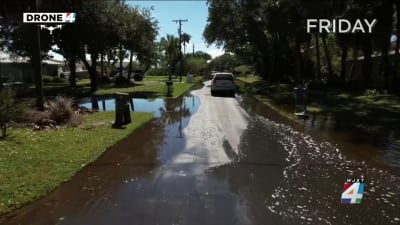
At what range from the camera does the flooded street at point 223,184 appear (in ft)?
18.3

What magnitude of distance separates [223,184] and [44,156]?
385 cm

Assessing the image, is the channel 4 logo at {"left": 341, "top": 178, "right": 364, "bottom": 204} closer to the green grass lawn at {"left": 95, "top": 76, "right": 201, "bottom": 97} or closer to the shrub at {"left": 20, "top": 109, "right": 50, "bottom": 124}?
the shrub at {"left": 20, "top": 109, "right": 50, "bottom": 124}

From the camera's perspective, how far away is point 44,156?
880cm

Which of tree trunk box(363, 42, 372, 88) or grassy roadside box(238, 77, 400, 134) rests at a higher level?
tree trunk box(363, 42, 372, 88)

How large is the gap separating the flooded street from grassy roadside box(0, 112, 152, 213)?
25cm

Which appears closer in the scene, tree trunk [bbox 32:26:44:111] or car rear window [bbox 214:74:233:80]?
tree trunk [bbox 32:26:44:111]

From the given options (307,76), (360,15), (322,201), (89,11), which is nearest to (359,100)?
(360,15)

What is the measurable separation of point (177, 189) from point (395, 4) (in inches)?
999

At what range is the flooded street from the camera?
219 inches

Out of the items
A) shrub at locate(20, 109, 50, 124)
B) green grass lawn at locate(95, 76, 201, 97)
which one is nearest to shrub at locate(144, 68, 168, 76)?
green grass lawn at locate(95, 76, 201, 97)

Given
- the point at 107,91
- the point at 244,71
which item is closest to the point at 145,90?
the point at 107,91

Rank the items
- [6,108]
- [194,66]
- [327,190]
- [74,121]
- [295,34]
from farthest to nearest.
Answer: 1. [194,66]
2. [295,34]
3. [74,121]
4. [6,108]
5. [327,190]

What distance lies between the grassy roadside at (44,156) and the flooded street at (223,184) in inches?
9.7

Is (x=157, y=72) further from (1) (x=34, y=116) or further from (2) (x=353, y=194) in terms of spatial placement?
(2) (x=353, y=194)
